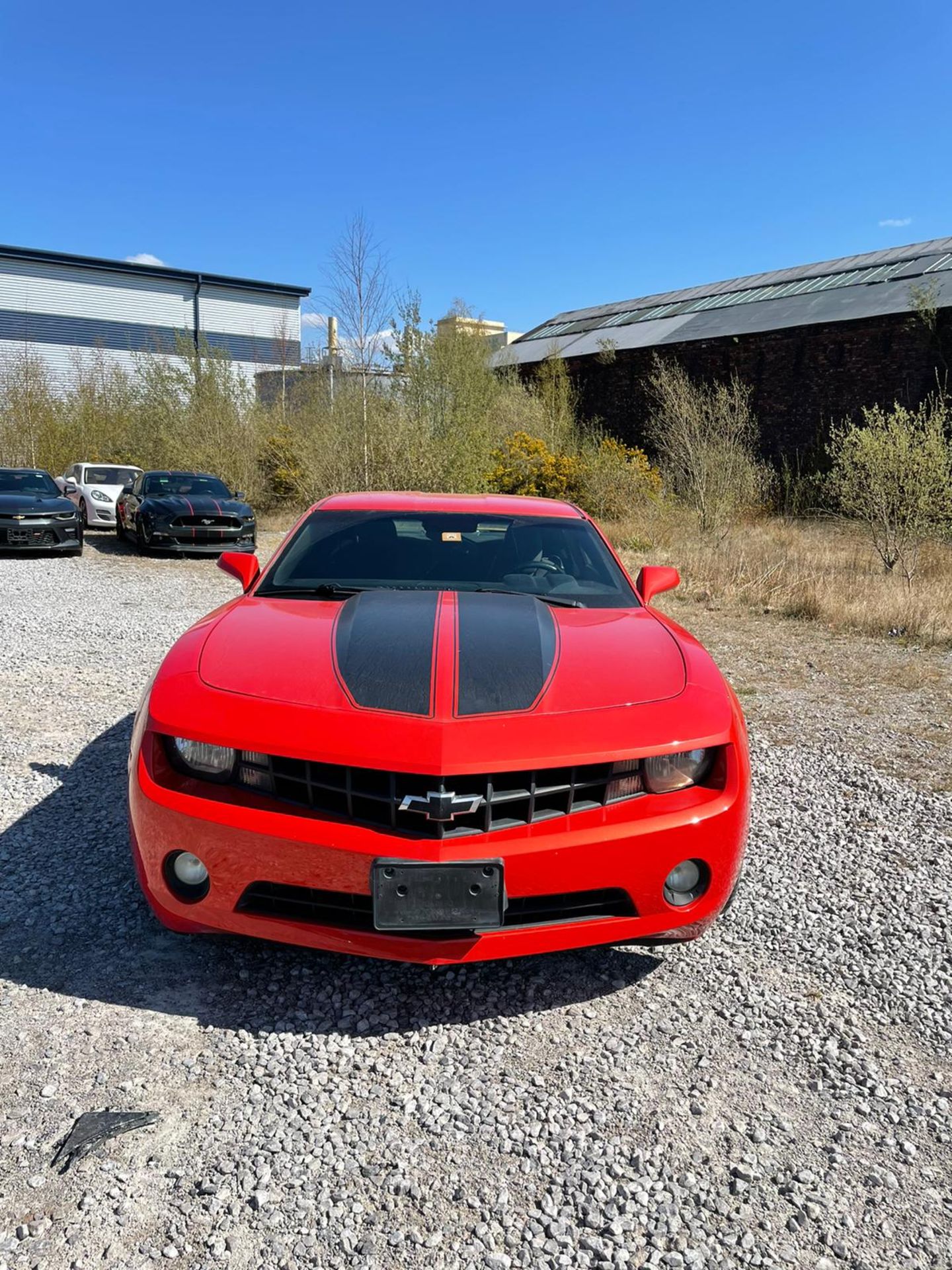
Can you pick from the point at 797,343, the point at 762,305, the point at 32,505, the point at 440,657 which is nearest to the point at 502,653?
the point at 440,657

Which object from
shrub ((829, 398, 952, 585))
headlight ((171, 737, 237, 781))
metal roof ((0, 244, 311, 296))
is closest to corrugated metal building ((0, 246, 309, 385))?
metal roof ((0, 244, 311, 296))

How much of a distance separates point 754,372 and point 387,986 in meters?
27.5

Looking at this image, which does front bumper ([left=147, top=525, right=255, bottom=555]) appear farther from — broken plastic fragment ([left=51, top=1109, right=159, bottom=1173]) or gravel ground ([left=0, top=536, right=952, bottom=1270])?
broken plastic fragment ([left=51, top=1109, right=159, bottom=1173])

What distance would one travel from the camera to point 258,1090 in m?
2.28

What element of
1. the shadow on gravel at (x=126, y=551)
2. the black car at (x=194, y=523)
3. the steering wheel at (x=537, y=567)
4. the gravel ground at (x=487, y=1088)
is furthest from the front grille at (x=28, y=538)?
the steering wheel at (x=537, y=567)

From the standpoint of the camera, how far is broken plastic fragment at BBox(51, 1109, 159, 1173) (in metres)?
2.02

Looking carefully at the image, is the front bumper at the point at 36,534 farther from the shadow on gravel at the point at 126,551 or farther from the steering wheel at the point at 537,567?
the steering wheel at the point at 537,567

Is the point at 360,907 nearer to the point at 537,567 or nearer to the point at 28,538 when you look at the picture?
the point at 537,567

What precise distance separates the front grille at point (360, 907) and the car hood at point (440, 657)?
505 mm

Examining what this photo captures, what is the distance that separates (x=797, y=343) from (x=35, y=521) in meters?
21.5

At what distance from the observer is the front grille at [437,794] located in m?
2.31

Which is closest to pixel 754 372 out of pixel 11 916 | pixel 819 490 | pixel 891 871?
pixel 819 490

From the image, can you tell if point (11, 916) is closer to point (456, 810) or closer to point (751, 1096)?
point (456, 810)

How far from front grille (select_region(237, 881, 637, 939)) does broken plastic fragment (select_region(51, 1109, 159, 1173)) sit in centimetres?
54
